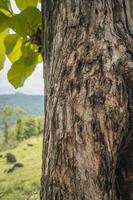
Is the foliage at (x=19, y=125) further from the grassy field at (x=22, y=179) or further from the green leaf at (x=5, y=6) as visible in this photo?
the green leaf at (x=5, y=6)

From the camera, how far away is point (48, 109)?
972mm

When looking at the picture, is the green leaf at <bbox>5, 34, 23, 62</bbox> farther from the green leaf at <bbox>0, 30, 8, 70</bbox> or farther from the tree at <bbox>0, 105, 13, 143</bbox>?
the tree at <bbox>0, 105, 13, 143</bbox>

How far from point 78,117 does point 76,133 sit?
36 mm

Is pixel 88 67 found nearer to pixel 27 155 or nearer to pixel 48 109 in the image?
pixel 48 109

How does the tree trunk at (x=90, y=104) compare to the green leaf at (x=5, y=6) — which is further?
the green leaf at (x=5, y=6)

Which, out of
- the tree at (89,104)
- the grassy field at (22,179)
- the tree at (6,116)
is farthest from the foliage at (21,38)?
the tree at (6,116)

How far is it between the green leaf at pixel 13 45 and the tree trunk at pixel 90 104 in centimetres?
28

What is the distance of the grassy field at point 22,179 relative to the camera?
1908 centimetres

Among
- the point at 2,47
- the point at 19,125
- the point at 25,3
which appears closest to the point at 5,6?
the point at 25,3

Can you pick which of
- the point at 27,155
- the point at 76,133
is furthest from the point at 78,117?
the point at 27,155

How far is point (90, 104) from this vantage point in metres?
0.88

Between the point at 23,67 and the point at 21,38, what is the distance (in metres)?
0.09

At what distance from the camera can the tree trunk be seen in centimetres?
86

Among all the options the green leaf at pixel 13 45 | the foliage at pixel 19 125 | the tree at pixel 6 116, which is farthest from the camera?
the foliage at pixel 19 125
